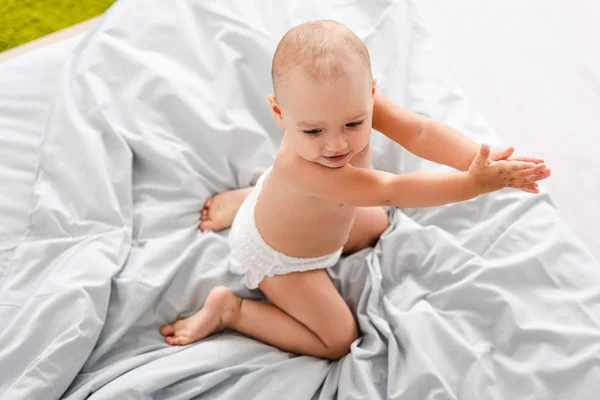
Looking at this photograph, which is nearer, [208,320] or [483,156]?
[483,156]

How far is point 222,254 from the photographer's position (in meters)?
1.21

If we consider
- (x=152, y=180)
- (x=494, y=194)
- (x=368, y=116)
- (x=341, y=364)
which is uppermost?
(x=368, y=116)

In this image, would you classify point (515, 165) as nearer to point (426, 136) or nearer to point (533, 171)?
point (533, 171)

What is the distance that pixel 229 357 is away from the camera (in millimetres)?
1069

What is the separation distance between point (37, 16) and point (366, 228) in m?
1.18

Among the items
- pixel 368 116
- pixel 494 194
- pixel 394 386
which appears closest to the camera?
pixel 368 116

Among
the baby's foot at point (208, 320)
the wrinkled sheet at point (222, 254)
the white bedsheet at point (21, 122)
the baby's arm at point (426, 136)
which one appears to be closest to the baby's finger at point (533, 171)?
the baby's arm at point (426, 136)

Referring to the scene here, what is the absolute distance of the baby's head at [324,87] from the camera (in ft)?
2.64

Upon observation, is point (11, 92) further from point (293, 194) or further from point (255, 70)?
point (293, 194)

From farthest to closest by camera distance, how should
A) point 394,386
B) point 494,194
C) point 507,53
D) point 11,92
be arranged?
point 507,53
point 11,92
point 494,194
point 394,386

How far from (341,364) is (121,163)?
22.7 inches

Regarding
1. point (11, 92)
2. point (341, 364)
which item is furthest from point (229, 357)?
point (11, 92)

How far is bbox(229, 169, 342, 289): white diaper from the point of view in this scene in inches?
43.8

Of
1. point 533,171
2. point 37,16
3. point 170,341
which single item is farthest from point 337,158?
point 37,16
